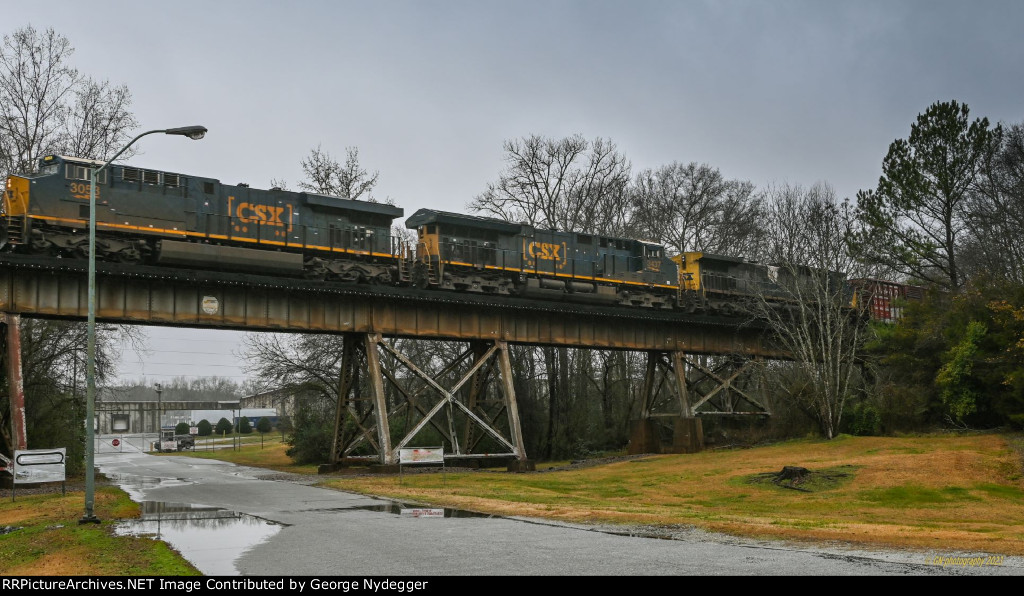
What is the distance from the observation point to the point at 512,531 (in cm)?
1434

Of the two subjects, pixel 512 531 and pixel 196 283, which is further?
→ pixel 196 283

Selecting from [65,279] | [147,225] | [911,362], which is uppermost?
[147,225]

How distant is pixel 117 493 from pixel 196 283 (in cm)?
753

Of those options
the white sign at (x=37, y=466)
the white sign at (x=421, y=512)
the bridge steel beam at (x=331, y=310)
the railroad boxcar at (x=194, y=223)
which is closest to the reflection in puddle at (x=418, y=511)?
the white sign at (x=421, y=512)

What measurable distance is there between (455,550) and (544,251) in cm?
2717

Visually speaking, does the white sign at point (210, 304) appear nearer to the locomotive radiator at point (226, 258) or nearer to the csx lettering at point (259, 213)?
the locomotive radiator at point (226, 258)

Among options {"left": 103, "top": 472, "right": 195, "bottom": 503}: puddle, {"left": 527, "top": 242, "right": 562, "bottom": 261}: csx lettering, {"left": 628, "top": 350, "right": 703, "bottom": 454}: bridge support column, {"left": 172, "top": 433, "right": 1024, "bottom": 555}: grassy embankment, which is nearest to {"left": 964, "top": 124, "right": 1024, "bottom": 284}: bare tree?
{"left": 172, "top": 433, "right": 1024, "bottom": 555}: grassy embankment

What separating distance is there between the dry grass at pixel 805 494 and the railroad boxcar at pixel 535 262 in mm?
7950

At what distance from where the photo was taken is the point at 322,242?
32.0m
